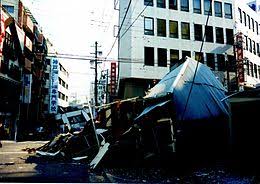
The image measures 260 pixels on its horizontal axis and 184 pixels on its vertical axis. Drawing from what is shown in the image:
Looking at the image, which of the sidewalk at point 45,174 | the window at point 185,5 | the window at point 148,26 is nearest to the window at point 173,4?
the window at point 185,5

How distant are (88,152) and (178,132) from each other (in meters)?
4.24

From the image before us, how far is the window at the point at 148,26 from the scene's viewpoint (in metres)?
19.7

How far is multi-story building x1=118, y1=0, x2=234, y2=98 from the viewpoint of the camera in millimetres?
18641

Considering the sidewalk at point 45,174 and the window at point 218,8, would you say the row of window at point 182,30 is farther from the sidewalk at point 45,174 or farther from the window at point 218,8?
the sidewalk at point 45,174

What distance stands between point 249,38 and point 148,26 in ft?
39.7

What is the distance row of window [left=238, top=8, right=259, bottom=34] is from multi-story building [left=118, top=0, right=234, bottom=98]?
12.4 feet

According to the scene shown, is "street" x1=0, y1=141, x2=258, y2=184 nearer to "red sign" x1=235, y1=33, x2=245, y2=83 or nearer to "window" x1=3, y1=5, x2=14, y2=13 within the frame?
"red sign" x1=235, y1=33, x2=245, y2=83

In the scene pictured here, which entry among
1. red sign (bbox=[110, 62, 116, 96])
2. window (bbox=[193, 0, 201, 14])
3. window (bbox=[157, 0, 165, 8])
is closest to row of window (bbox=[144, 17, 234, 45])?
window (bbox=[157, 0, 165, 8])

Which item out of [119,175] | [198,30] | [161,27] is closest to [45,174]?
[119,175]

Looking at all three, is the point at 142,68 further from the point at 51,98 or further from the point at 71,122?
the point at 51,98

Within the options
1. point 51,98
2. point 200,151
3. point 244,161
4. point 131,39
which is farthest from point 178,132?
point 51,98

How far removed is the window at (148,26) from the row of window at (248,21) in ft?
32.8

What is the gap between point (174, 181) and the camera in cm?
612

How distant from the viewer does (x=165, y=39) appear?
65.7ft
